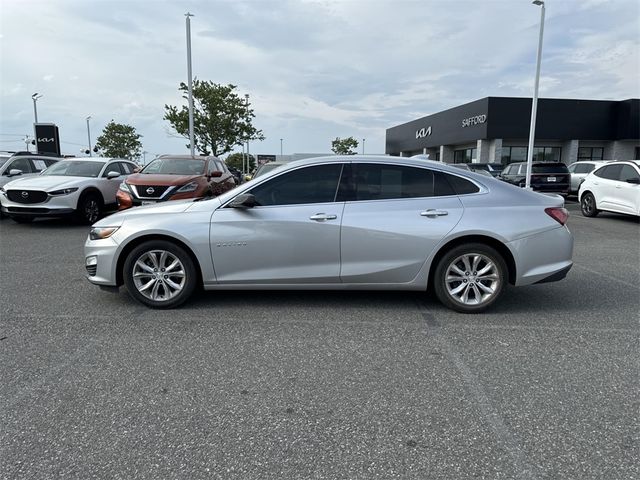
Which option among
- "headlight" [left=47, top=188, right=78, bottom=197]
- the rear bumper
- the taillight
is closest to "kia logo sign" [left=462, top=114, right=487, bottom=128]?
"headlight" [left=47, top=188, right=78, bottom=197]

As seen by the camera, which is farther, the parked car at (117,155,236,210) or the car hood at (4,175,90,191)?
the car hood at (4,175,90,191)

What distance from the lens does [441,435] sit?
2.66 metres

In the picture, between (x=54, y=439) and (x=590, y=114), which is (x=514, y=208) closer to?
(x=54, y=439)

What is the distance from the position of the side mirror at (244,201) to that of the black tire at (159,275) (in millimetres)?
700

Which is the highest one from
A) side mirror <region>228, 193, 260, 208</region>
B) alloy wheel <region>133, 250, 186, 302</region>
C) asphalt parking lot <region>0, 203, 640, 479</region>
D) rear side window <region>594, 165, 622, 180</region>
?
rear side window <region>594, 165, 622, 180</region>

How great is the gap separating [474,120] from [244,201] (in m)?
32.5

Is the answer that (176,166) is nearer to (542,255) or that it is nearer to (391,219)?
(391,219)

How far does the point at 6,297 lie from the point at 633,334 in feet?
21.1

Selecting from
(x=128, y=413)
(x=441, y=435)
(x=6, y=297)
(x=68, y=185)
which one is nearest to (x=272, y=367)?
(x=128, y=413)

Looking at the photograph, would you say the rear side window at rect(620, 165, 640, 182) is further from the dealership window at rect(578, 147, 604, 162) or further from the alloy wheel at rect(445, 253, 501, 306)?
the dealership window at rect(578, 147, 604, 162)

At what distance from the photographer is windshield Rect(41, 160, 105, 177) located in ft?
38.9

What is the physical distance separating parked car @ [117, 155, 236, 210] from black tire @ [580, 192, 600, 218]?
10319 mm

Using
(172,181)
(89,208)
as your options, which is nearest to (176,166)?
(172,181)

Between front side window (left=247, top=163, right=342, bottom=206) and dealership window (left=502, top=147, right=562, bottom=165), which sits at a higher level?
dealership window (left=502, top=147, right=562, bottom=165)
